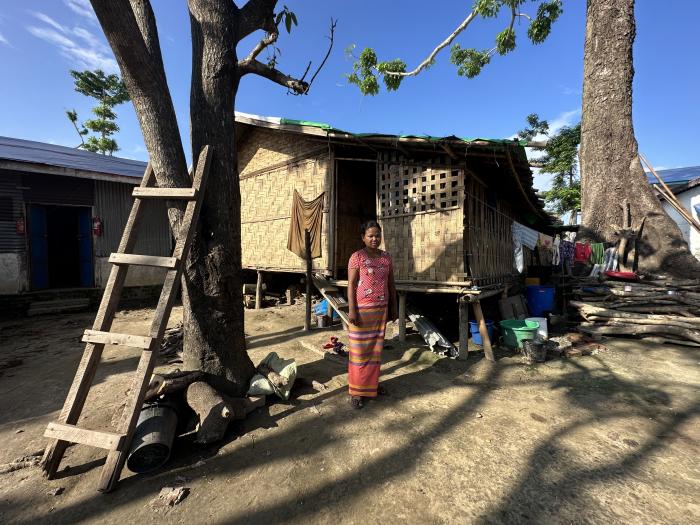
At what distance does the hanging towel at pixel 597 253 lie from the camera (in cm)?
949

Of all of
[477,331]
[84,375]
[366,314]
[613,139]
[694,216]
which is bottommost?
[477,331]

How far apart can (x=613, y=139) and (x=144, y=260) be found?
44.6ft

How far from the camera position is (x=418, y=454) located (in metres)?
2.59

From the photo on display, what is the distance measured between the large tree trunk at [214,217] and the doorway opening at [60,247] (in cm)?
908

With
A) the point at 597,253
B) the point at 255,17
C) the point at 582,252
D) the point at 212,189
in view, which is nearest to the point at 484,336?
the point at 212,189

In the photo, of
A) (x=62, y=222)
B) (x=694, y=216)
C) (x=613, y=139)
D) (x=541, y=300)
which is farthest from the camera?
(x=694, y=216)

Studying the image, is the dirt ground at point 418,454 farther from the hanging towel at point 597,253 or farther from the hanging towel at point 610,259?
the hanging towel at point 597,253

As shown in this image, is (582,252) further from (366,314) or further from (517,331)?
(366,314)

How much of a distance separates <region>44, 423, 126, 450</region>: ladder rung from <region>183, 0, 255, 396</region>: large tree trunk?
1.04 metres

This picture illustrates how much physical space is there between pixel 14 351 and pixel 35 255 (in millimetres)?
4748

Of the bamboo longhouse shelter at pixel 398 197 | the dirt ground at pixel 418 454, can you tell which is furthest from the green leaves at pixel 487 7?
the dirt ground at pixel 418 454

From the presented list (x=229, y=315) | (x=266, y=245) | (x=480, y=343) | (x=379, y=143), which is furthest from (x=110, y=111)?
(x=480, y=343)

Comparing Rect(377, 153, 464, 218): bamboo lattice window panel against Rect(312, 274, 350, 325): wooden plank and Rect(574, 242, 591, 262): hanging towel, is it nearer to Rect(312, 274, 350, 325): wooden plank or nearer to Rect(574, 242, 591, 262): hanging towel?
Rect(312, 274, 350, 325): wooden plank

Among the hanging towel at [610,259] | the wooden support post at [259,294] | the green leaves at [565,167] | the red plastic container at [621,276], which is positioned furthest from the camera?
the green leaves at [565,167]
